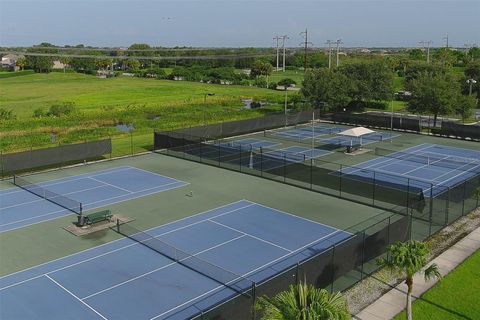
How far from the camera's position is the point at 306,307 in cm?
1021

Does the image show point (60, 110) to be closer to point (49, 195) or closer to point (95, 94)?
point (95, 94)

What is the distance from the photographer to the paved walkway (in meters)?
A: 15.2

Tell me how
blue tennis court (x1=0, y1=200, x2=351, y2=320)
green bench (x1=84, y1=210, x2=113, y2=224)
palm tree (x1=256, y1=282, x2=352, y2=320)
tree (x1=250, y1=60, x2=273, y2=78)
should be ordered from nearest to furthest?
palm tree (x1=256, y1=282, x2=352, y2=320) → blue tennis court (x1=0, y1=200, x2=351, y2=320) → green bench (x1=84, y1=210, x2=113, y2=224) → tree (x1=250, y1=60, x2=273, y2=78)

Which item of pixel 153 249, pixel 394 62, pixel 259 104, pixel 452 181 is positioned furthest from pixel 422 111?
pixel 394 62

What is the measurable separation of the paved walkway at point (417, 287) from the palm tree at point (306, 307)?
5.07 m

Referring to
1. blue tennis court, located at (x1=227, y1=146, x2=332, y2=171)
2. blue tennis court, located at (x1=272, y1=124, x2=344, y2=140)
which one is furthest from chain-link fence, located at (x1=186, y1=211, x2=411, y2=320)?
blue tennis court, located at (x1=272, y1=124, x2=344, y2=140)

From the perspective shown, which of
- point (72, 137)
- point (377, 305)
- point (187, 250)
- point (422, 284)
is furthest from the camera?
point (72, 137)

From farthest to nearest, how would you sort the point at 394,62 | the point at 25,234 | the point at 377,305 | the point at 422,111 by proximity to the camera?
the point at 394,62 → the point at 422,111 → the point at 25,234 → the point at 377,305

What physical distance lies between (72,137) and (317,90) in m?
29.2

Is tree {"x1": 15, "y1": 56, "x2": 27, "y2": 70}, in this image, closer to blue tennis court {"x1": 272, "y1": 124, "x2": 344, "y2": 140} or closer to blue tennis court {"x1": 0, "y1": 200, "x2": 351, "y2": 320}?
blue tennis court {"x1": 272, "y1": 124, "x2": 344, "y2": 140}

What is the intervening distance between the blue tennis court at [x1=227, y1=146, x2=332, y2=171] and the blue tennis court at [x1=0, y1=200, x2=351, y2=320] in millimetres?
Result: 8978

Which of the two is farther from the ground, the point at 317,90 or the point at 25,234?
the point at 317,90

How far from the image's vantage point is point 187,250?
1998 centimetres

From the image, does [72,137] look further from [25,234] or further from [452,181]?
[452,181]
